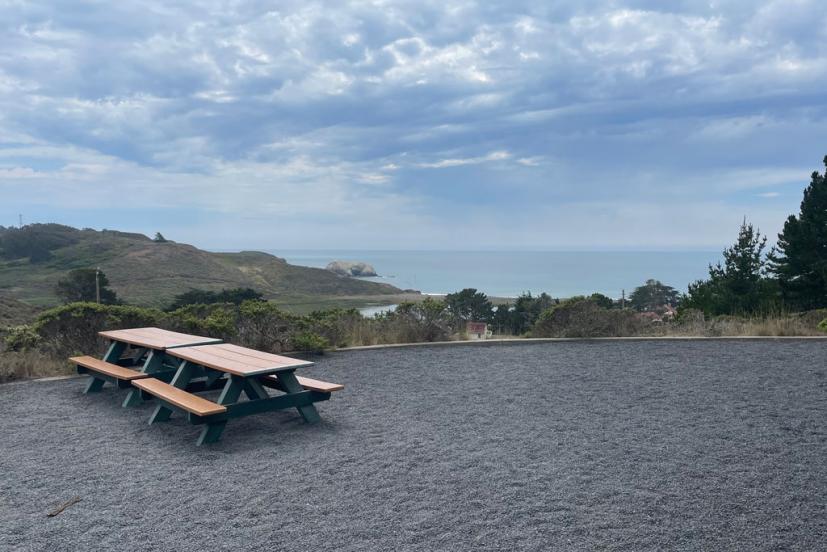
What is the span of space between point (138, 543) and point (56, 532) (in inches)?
19.0

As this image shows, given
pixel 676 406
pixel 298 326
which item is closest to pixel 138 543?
pixel 676 406

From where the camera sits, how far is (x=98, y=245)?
264 feet

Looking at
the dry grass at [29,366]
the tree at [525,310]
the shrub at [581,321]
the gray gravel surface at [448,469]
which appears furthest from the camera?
the tree at [525,310]

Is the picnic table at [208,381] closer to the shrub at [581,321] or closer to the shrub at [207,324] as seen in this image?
the shrub at [207,324]

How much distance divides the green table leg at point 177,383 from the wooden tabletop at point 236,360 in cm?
11

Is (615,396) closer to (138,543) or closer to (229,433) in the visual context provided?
(229,433)

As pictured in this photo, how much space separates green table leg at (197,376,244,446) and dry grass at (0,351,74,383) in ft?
10.5

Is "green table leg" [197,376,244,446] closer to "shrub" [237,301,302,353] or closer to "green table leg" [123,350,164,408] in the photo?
"green table leg" [123,350,164,408]

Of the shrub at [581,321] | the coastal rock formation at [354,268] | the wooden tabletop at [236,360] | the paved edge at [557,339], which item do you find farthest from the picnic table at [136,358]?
the coastal rock formation at [354,268]

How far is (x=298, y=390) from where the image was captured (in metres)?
4.59

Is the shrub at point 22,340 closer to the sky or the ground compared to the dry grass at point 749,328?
closer to the ground

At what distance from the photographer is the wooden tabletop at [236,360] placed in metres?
4.25

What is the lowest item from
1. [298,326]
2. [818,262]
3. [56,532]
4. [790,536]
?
[56,532]

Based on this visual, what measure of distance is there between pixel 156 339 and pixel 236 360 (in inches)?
57.9
